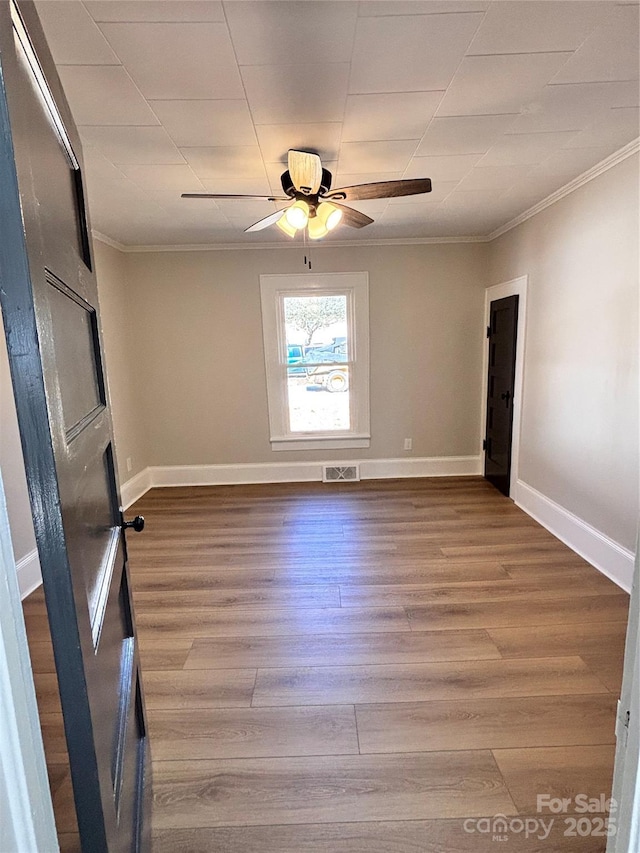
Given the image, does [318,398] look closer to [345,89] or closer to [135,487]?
[135,487]

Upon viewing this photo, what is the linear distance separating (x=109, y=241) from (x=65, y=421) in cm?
396

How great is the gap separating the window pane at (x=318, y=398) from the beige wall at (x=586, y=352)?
1.83 meters

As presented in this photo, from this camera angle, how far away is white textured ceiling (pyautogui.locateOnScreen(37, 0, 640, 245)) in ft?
4.51

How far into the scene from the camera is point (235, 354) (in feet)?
14.7

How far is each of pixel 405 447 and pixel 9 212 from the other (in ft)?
14.5

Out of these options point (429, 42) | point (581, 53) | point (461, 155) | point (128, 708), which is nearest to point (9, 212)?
point (128, 708)

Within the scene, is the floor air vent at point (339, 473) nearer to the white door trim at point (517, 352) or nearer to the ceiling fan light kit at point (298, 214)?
the white door trim at point (517, 352)

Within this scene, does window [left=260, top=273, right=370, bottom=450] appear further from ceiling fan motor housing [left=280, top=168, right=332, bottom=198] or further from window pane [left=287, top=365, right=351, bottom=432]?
ceiling fan motor housing [left=280, top=168, right=332, bottom=198]

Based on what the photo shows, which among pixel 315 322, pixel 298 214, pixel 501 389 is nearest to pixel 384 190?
pixel 298 214

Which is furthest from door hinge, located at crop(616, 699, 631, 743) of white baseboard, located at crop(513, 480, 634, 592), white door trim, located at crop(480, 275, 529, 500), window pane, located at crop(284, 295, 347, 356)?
window pane, located at crop(284, 295, 347, 356)

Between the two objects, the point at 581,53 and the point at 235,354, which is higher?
the point at 581,53

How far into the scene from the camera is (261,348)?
4.48 metres

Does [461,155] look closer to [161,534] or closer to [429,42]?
[429,42]

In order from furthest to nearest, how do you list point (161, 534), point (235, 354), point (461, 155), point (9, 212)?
point (235, 354), point (161, 534), point (461, 155), point (9, 212)
